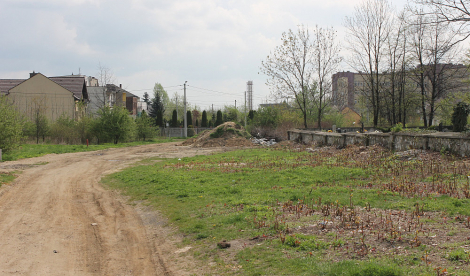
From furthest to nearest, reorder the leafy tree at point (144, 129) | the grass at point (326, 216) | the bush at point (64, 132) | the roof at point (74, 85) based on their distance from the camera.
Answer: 1. the roof at point (74, 85)
2. the leafy tree at point (144, 129)
3. the bush at point (64, 132)
4. the grass at point (326, 216)

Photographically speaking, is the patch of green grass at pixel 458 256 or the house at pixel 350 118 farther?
the house at pixel 350 118

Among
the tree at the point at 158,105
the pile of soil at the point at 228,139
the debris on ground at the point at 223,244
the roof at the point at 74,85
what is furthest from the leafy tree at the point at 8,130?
the tree at the point at 158,105

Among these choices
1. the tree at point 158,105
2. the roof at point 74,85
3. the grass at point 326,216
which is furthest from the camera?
the tree at point 158,105

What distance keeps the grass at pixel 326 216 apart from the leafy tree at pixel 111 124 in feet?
85.1

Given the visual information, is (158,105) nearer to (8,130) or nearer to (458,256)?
(8,130)

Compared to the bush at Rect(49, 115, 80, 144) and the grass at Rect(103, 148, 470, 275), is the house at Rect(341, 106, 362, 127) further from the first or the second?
the grass at Rect(103, 148, 470, 275)

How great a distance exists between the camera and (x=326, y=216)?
668cm

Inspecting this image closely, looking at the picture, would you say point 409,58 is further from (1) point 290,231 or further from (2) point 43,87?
(2) point 43,87

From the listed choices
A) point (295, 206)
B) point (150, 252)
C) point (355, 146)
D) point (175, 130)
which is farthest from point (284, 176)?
point (175, 130)

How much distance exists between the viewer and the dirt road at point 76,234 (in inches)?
226

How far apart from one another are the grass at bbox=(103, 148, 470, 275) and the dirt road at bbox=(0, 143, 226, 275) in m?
0.67

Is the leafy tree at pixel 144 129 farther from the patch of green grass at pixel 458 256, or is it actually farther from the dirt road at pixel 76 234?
the patch of green grass at pixel 458 256

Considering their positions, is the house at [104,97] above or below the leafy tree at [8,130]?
above

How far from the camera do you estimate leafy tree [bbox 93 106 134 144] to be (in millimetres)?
36656
